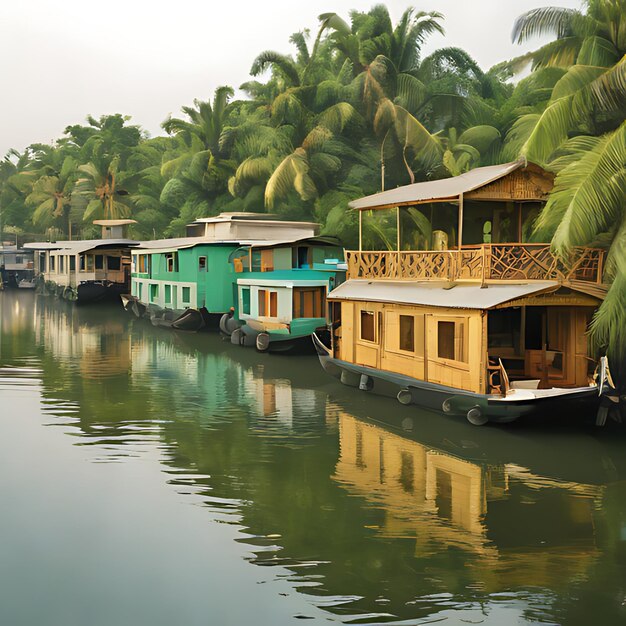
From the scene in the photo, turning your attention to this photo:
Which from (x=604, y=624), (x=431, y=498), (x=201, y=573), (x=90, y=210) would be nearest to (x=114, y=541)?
(x=201, y=573)

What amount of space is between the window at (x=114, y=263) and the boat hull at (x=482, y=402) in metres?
40.7

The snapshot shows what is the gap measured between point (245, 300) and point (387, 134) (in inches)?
484

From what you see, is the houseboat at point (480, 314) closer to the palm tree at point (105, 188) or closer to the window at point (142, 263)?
the window at point (142, 263)

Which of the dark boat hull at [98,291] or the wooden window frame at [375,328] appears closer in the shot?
the wooden window frame at [375,328]

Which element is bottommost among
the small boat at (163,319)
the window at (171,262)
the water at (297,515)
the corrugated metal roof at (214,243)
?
the water at (297,515)

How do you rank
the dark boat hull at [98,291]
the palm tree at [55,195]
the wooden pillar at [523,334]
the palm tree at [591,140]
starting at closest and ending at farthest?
the palm tree at [591,140] < the wooden pillar at [523,334] < the dark boat hull at [98,291] < the palm tree at [55,195]

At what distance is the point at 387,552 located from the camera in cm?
1061

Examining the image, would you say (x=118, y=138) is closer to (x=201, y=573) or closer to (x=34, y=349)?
(x=34, y=349)

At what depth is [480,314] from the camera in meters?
16.6

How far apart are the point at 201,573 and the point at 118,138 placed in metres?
77.5

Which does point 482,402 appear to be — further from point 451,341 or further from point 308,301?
point 308,301

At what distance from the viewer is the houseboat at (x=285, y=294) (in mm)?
29781

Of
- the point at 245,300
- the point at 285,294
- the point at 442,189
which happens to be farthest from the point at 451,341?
the point at 245,300

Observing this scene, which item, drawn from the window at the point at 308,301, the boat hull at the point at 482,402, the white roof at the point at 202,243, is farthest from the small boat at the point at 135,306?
the boat hull at the point at 482,402
